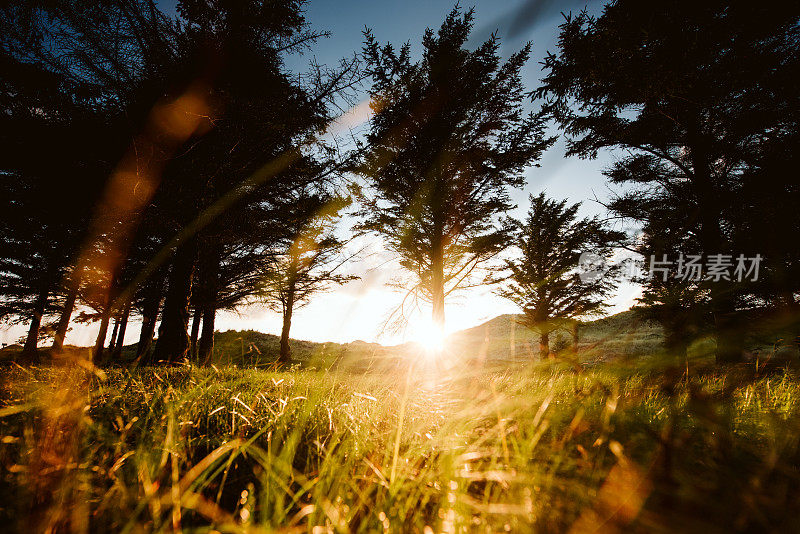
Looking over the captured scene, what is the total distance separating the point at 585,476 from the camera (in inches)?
52.1

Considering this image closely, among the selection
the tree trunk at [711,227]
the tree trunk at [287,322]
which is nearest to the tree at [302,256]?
the tree trunk at [287,322]

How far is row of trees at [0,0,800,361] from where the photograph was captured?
157 inches

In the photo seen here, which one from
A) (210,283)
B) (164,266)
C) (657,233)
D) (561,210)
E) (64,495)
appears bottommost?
(64,495)

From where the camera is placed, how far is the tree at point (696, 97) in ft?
13.7

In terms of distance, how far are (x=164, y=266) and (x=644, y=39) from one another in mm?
12368

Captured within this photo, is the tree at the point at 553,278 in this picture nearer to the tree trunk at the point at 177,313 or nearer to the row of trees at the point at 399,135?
the row of trees at the point at 399,135

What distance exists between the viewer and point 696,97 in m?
5.21

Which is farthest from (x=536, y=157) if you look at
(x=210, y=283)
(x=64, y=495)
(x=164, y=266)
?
(x=164, y=266)

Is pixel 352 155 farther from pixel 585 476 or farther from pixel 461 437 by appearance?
pixel 585 476

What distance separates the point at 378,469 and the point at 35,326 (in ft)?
67.0

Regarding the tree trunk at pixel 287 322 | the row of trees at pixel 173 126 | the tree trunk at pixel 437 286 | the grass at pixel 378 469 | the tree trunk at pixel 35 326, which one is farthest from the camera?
the tree trunk at pixel 287 322

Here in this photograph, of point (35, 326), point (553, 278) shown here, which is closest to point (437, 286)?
point (553, 278)

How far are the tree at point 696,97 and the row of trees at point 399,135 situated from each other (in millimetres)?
35

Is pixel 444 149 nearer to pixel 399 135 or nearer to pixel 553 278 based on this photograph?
pixel 399 135
